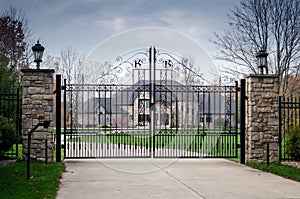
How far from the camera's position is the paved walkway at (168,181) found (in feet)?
22.2

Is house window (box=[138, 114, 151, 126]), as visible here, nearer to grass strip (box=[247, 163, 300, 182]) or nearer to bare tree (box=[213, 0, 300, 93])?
grass strip (box=[247, 163, 300, 182])

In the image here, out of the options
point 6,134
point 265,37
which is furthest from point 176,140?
point 265,37

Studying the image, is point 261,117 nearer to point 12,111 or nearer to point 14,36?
point 12,111

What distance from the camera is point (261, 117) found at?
1107 centimetres

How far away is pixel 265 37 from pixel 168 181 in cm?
1163

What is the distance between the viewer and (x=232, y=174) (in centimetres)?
907

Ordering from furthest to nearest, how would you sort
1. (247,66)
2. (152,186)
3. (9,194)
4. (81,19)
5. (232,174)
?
(247,66), (81,19), (232,174), (152,186), (9,194)

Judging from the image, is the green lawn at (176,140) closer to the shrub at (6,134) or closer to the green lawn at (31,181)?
the shrub at (6,134)

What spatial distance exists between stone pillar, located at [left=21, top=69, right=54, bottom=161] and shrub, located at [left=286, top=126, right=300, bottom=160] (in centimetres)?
635

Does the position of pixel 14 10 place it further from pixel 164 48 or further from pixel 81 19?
pixel 164 48

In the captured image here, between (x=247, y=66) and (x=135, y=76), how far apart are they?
327 inches

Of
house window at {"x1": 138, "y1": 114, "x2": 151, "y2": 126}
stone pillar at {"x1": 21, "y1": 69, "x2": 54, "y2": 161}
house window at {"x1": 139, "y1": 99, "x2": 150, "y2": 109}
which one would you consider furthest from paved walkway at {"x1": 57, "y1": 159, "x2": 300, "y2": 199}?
house window at {"x1": 139, "y1": 99, "x2": 150, "y2": 109}

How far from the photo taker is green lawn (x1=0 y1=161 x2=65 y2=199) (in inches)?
253

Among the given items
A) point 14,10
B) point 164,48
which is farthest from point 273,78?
point 14,10
